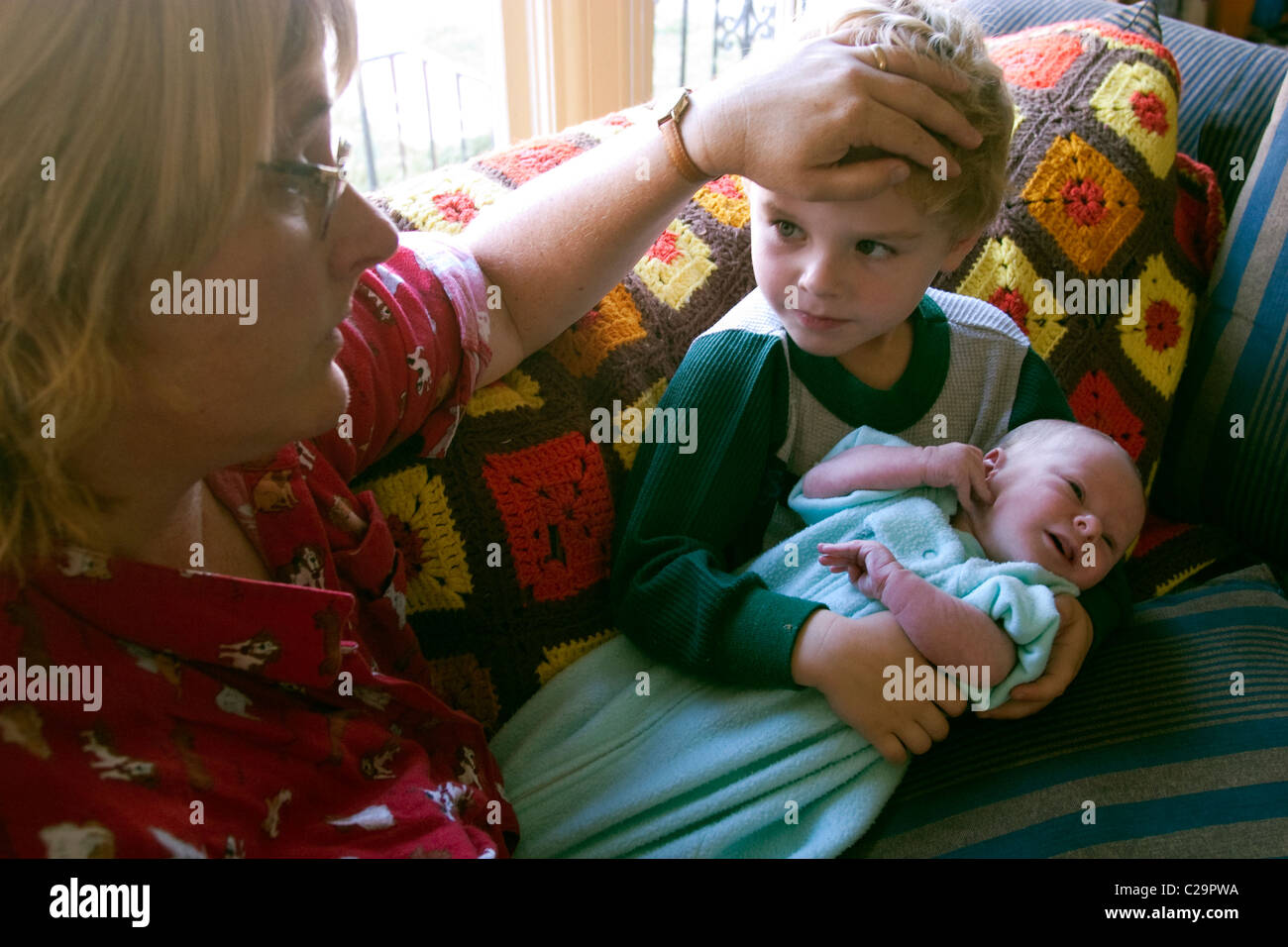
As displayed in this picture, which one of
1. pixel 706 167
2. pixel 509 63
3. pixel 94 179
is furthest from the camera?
pixel 509 63

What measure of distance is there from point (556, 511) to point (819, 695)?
13.6 inches

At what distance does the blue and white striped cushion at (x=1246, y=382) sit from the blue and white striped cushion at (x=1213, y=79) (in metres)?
0.18

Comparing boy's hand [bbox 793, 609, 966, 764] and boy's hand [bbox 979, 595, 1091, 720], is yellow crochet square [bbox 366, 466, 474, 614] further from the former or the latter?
boy's hand [bbox 979, 595, 1091, 720]

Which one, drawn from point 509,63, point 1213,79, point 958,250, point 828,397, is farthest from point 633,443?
point 509,63

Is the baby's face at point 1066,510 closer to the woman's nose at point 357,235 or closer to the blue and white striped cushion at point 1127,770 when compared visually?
the blue and white striped cushion at point 1127,770

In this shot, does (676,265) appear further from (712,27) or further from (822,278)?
(712,27)

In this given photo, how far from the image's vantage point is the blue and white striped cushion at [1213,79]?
1.59 metres

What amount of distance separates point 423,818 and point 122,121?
55cm

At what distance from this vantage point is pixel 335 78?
2.50ft

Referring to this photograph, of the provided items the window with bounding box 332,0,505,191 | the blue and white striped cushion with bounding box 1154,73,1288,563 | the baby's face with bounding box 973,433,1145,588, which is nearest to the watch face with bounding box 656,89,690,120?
the baby's face with bounding box 973,433,1145,588

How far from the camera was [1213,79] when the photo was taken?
5.41ft

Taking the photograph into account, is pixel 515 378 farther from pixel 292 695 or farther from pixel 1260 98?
pixel 1260 98

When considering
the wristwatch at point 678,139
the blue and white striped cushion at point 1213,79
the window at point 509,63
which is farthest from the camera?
the window at point 509,63

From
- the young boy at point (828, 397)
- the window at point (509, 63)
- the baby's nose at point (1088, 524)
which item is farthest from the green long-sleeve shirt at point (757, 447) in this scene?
the window at point (509, 63)
